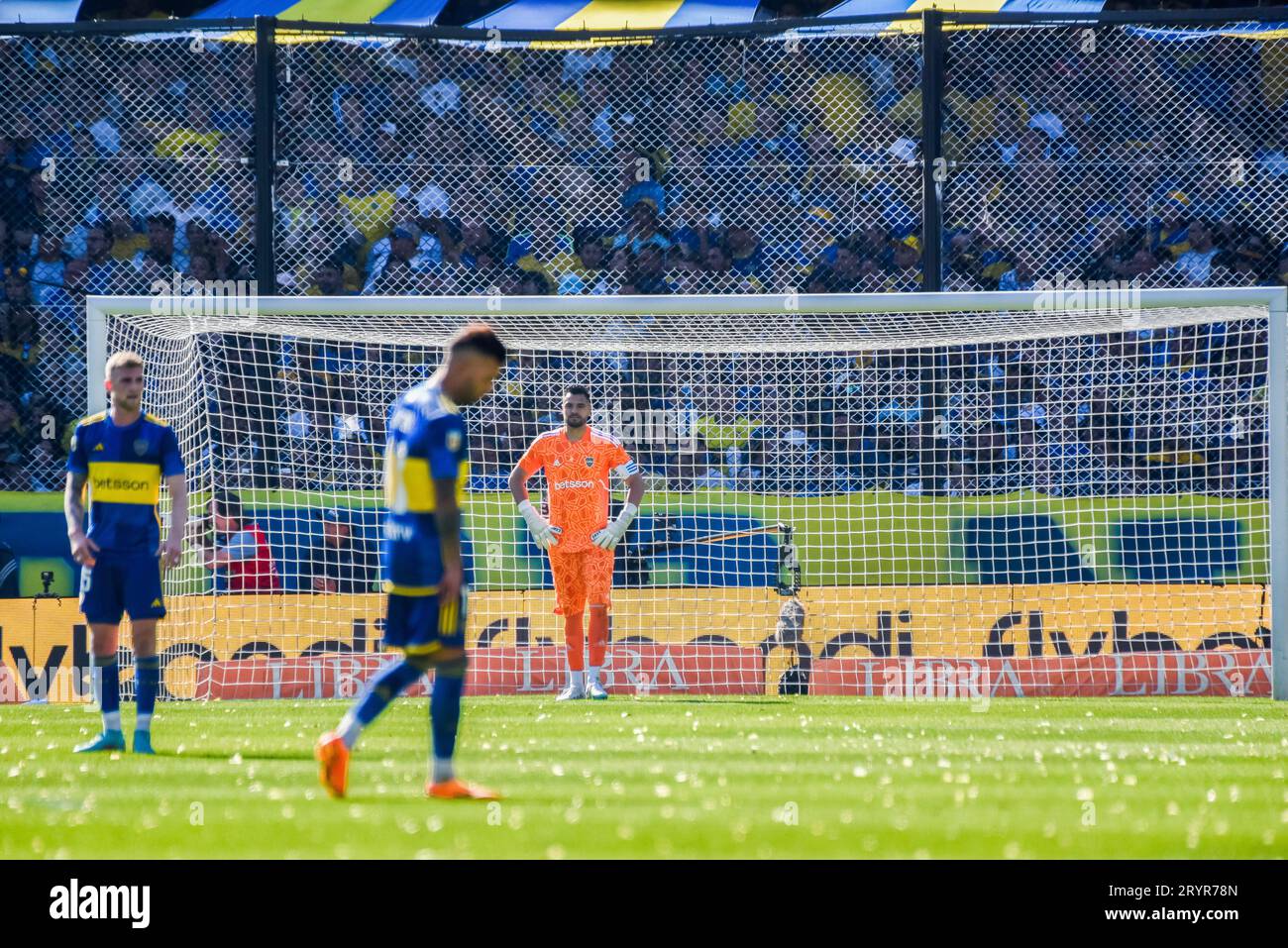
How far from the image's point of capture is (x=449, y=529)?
5789 mm

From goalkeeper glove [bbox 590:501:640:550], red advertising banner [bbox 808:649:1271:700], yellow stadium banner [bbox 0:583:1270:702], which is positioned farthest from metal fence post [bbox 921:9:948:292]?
goalkeeper glove [bbox 590:501:640:550]

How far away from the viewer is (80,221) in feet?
55.3

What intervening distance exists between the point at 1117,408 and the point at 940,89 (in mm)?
3909

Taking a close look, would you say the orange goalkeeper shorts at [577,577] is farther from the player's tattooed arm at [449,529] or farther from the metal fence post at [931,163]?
the player's tattooed arm at [449,529]

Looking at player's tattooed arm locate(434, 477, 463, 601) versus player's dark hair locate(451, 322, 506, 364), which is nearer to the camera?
player's tattooed arm locate(434, 477, 463, 601)

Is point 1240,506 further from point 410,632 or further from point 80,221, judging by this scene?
point 80,221

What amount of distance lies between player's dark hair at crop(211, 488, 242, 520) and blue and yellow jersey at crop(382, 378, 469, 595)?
26.5ft

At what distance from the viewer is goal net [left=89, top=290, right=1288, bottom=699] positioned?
12.3m

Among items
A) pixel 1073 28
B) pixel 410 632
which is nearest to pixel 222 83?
pixel 1073 28

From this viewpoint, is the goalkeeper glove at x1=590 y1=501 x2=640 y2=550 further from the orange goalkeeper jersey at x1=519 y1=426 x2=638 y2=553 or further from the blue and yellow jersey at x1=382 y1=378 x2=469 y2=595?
the blue and yellow jersey at x1=382 y1=378 x2=469 y2=595

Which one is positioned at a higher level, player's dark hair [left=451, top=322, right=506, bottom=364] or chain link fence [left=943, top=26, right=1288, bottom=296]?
chain link fence [left=943, top=26, right=1288, bottom=296]

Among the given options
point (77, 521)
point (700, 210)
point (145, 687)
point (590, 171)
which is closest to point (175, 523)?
point (77, 521)

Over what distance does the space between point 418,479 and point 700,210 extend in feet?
38.6

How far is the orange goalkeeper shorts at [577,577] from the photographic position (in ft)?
37.6
